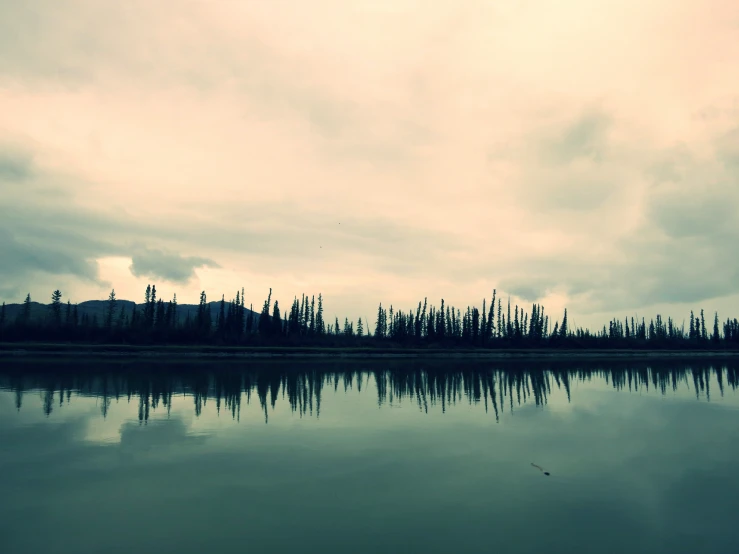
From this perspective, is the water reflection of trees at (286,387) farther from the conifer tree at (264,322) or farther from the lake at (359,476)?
the conifer tree at (264,322)

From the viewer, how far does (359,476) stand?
53.0 ft

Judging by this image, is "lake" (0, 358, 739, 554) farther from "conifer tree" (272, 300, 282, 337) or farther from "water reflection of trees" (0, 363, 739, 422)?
"conifer tree" (272, 300, 282, 337)

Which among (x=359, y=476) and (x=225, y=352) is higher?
(x=359, y=476)

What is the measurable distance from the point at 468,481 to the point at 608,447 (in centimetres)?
911

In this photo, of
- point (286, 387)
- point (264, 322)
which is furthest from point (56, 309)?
point (286, 387)

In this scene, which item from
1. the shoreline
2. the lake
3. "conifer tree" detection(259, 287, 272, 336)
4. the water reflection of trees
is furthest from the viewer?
"conifer tree" detection(259, 287, 272, 336)

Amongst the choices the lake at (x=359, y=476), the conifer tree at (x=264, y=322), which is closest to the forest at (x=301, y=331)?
the conifer tree at (x=264, y=322)

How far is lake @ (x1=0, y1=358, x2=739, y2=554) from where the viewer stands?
1167 cm

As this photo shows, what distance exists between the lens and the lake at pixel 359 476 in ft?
38.3

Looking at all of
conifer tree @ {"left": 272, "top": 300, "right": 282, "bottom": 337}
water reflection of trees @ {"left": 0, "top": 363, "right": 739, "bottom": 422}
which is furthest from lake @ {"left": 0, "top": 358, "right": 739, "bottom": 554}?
conifer tree @ {"left": 272, "top": 300, "right": 282, "bottom": 337}

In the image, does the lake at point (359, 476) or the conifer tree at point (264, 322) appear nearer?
the lake at point (359, 476)

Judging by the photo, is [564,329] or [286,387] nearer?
[286,387]

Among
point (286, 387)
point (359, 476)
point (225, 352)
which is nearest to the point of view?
point (359, 476)

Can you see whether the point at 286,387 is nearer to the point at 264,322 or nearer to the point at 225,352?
the point at 225,352
